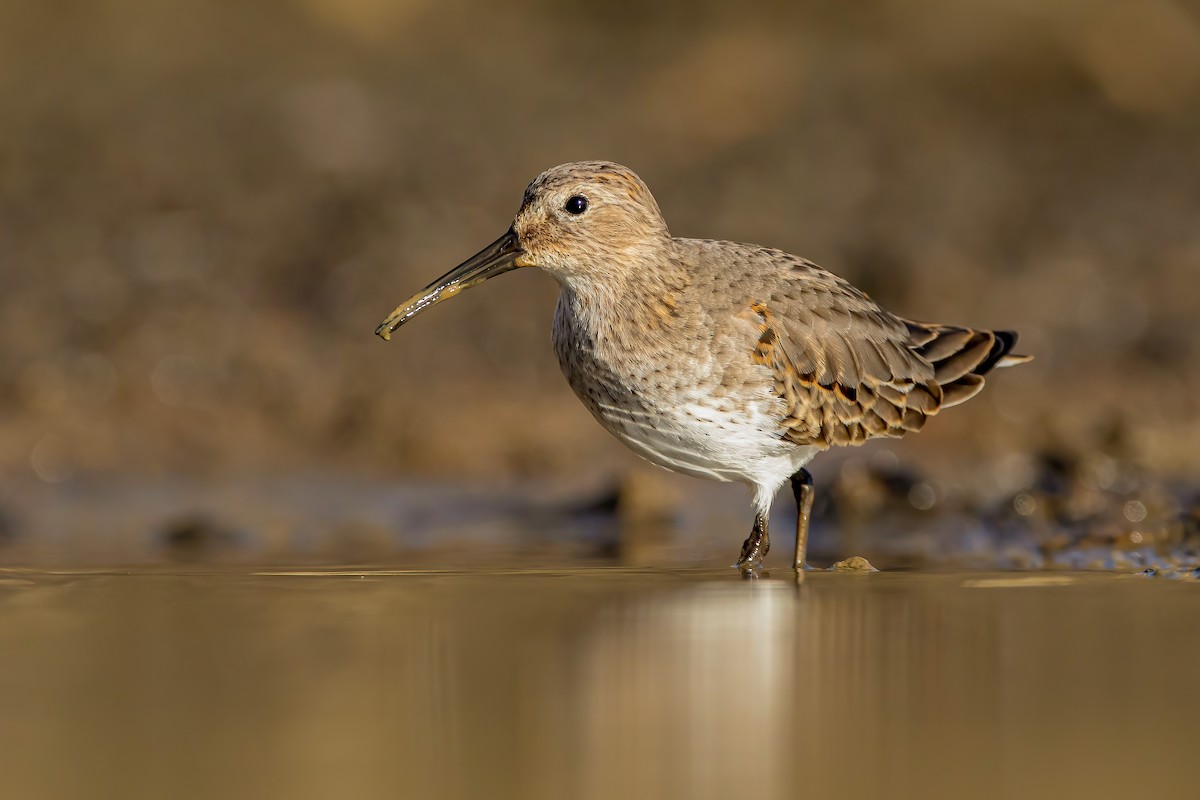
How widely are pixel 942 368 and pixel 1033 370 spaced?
→ 3729mm

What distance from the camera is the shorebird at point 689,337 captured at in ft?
27.7

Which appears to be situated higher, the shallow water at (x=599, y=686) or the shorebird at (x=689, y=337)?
the shorebird at (x=689, y=337)

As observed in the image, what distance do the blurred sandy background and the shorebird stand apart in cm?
294

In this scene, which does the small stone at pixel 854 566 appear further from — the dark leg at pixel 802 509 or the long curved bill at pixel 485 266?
the long curved bill at pixel 485 266

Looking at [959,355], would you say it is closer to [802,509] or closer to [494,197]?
[802,509]

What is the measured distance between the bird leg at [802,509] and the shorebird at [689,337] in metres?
0.01

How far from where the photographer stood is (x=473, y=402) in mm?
12938

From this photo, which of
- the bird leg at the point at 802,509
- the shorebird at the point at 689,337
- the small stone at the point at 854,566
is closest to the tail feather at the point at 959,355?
the shorebird at the point at 689,337

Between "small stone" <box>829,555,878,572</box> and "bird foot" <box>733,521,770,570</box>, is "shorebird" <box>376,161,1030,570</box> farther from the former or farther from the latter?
"small stone" <box>829,555,878,572</box>

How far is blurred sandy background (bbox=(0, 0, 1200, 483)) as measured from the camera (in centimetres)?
1265

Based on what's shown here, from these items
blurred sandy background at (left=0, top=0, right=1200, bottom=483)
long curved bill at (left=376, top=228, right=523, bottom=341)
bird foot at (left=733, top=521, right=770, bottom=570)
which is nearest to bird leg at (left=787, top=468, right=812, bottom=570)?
bird foot at (left=733, top=521, right=770, bottom=570)

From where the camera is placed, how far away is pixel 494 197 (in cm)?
1502

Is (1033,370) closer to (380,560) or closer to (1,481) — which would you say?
(380,560)

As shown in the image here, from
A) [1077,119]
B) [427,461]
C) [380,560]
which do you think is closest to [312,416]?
[427,461]
